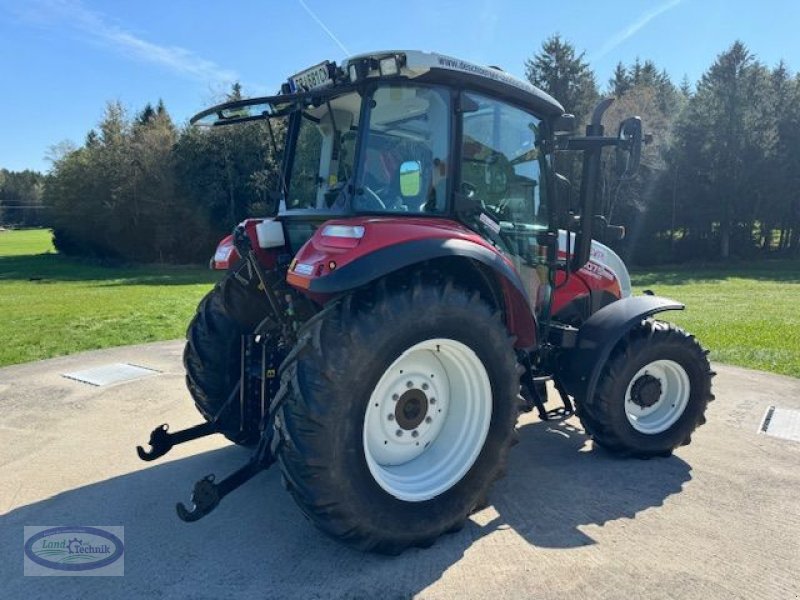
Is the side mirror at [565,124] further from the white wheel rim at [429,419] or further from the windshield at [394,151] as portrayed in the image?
the white wheel rim at [429,419]

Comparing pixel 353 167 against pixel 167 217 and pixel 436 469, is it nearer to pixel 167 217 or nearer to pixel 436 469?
pixel 436 469

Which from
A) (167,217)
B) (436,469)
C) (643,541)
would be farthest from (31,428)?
(167,217)

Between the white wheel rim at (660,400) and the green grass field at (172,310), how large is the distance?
12.1ft

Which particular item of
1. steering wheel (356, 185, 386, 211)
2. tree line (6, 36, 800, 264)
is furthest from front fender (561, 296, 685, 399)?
tree line (6, 36, 800, 264)

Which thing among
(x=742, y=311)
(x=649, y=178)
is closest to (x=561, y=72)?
(x=649, y=178)

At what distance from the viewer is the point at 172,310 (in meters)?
13.0

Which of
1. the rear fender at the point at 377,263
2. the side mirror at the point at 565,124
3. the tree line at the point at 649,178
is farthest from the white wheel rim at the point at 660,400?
the tree line at the point at 649,178

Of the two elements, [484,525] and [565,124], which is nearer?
[484,525]

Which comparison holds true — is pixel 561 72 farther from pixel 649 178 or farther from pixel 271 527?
pixel 271 527

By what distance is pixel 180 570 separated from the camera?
273 centimetres

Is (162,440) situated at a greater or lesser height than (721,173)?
lesser

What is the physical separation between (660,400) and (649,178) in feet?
98.0

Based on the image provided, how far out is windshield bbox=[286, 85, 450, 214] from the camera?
316cm

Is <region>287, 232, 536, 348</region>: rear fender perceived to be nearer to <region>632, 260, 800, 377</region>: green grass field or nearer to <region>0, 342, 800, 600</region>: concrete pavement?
<region>0, 342, 800, 600</region>: concrete pavement
